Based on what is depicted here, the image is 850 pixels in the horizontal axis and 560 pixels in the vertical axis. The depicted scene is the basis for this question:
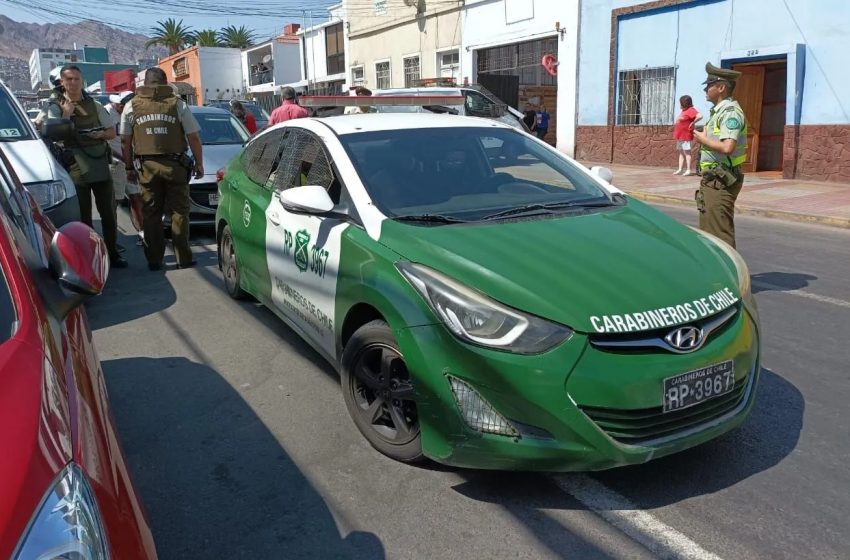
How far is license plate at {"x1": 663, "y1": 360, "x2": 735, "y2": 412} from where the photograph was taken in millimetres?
2891

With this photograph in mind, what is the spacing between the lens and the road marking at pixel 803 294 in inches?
233

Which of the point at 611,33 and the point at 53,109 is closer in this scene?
the point at 53,109

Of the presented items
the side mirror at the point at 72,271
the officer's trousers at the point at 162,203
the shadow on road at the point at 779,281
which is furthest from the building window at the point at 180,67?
the side mirror at the point at 72,271

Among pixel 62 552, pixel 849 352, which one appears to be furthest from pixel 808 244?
pixel 62 552

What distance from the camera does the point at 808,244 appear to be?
8.68 metres

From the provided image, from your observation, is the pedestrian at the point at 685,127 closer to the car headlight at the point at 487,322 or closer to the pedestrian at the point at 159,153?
the pedestrian at the point at 159,153

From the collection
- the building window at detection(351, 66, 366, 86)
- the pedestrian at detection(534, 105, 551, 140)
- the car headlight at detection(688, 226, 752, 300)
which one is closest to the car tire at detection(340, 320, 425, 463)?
the car headlight at detection(688, 226, 752, 300)

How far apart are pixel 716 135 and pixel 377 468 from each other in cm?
406

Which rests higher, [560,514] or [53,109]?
[53,109]

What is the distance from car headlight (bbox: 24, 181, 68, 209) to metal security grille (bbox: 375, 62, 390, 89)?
22914 millimetres

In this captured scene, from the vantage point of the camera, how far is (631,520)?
2938 millimetres

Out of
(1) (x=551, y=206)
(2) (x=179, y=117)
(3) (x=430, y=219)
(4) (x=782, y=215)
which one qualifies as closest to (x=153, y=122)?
(2) (x=179, y=117)

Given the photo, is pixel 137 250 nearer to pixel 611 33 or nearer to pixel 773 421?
pixel 773 421

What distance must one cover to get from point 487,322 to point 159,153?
5014mm
